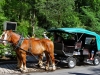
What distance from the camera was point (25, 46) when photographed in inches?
489

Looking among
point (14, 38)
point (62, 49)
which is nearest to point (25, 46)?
point (14, 38)

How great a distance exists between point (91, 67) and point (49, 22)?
329 inches

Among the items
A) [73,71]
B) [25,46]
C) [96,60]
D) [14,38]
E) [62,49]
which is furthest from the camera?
[96,60]

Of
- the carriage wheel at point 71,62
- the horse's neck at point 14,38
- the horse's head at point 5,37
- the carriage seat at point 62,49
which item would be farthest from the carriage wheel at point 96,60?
the horse's head at point 5,37

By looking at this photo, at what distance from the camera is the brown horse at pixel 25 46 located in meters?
12.1

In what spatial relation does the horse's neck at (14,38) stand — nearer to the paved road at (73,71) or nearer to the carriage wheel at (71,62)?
the paved road at (73,71)

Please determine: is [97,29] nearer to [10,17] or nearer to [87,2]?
[87,2]

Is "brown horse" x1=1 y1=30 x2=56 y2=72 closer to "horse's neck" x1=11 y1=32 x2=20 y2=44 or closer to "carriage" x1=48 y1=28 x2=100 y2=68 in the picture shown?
"horse's neck" x1=11 y1=32 x2=20 y2=44

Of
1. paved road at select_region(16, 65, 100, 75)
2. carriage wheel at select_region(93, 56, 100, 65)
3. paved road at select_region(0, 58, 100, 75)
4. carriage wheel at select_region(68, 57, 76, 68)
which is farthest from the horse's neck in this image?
carriage wheel at select_region(93, 56, 100, 65)

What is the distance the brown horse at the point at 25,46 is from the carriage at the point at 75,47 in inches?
30.1

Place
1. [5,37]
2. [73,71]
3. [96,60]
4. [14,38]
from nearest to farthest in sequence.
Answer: [5,37] → [14,38] → [73,71] → [96,60]

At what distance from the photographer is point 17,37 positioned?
1228 centimetres

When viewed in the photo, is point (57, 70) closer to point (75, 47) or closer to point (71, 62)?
point (71, 62)

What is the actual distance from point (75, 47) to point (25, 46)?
290cm
